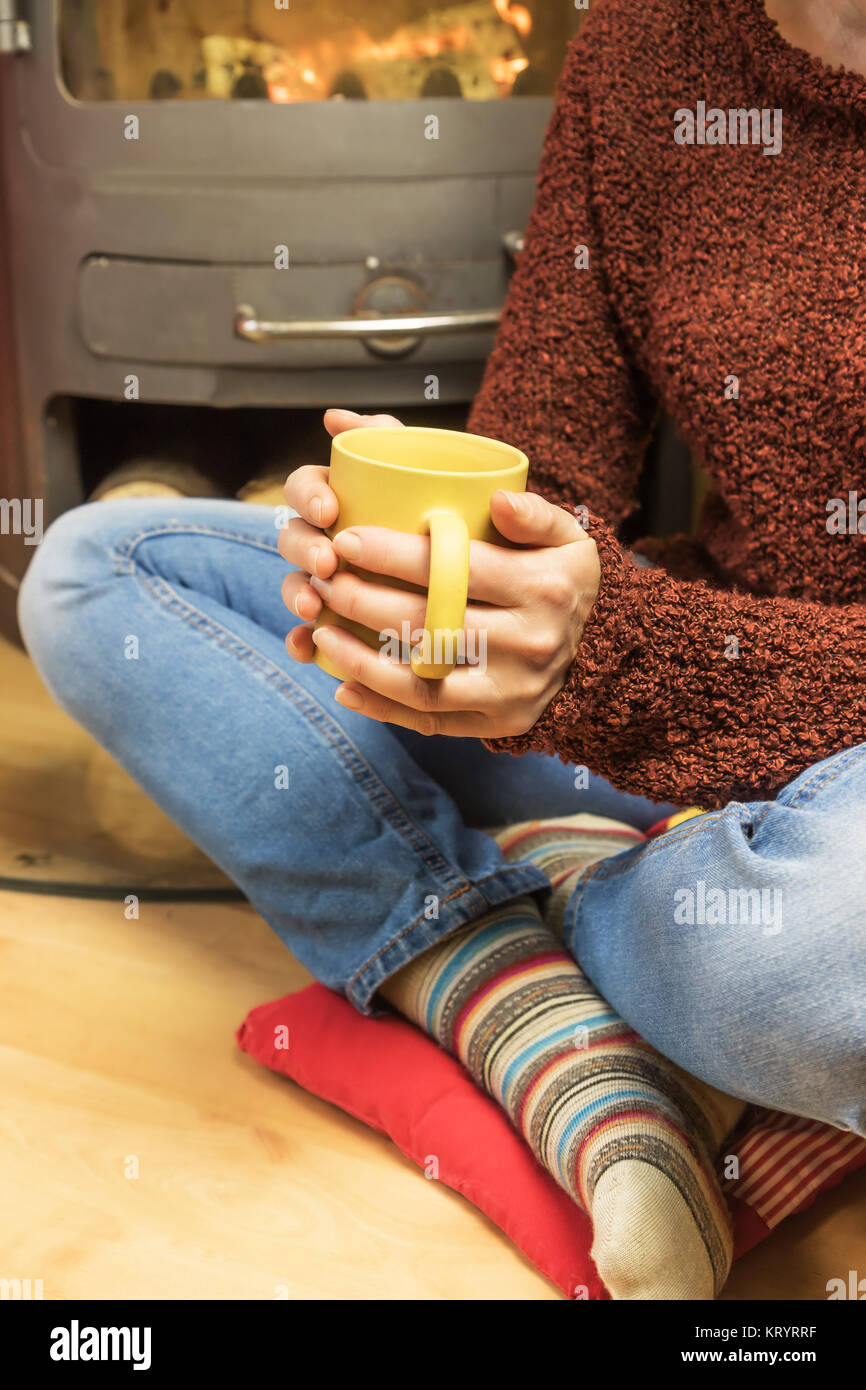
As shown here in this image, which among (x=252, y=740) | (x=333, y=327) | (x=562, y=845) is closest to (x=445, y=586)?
(x=252, y=740)

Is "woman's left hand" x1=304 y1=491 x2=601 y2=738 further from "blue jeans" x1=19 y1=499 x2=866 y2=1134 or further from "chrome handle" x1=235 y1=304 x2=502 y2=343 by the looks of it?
"chrome handle" x1=235 y1=304 x2=502 y2=343

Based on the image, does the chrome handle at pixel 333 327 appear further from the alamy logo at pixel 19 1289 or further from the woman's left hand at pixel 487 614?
the alamy logo at pixel 19 1289

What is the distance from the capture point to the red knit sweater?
26.3 inches

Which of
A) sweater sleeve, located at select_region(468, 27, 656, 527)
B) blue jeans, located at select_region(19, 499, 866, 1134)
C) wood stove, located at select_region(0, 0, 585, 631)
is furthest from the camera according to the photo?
wood stove, located at select_region(0, 0, 585, 631)

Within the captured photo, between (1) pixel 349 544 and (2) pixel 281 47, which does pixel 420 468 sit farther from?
(2) pixel 281 47

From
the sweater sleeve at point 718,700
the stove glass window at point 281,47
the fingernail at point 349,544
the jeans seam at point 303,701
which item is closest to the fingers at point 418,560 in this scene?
the fingernail at point 349,544

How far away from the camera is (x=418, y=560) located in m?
0.53

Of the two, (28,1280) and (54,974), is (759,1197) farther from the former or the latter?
(54,974)

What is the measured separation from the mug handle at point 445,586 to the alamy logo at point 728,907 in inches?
8.5

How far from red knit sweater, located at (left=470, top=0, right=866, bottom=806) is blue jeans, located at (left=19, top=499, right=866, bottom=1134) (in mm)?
53

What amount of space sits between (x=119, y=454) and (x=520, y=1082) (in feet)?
2.44
